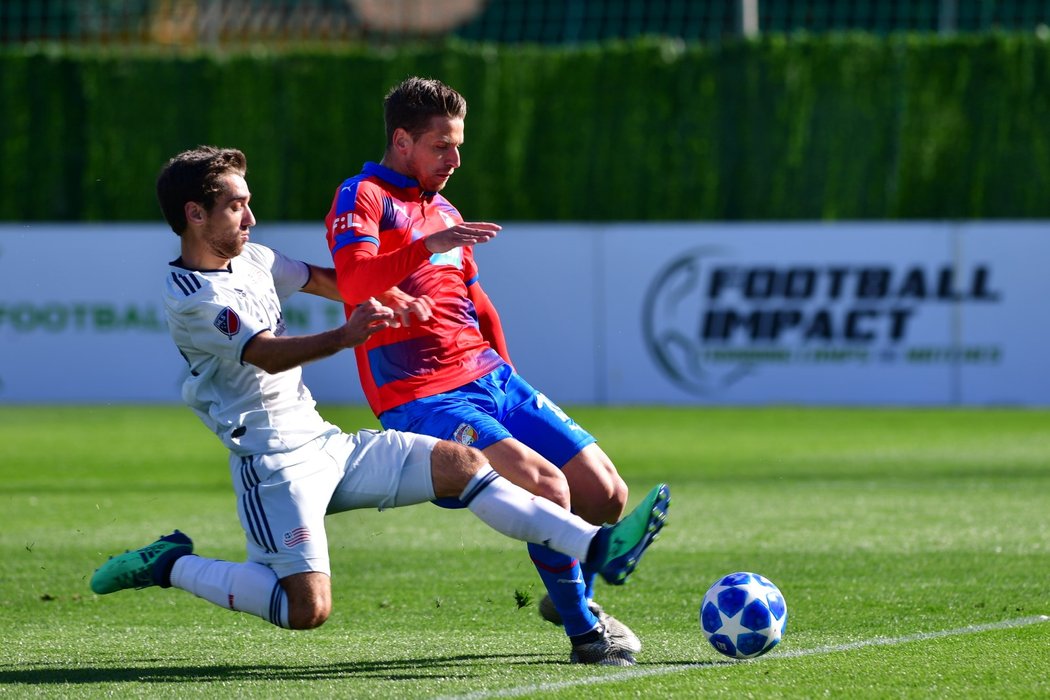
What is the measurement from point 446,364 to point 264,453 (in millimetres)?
811

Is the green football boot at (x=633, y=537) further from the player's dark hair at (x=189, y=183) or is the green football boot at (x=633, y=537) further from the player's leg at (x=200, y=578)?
the player's dark hair at (x=189, y=183)

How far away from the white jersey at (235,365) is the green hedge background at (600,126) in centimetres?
1462

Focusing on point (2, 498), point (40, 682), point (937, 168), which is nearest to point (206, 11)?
point (937, 168)

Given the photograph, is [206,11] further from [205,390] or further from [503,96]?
[205,390]

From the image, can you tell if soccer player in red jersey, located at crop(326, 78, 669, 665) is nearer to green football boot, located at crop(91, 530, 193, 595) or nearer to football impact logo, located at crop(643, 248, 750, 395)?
green football boot, located at crop(91, 530, 193, 595)

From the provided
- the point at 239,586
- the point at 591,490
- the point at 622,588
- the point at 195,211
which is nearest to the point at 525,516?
the point at 591,490

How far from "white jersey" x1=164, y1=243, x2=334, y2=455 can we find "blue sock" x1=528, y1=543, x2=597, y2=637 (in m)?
0.88

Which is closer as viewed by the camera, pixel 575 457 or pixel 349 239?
pixel 349 239

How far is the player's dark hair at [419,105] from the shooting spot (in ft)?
19.0

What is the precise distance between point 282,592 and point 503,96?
15326 mm

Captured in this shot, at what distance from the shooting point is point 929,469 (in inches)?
471

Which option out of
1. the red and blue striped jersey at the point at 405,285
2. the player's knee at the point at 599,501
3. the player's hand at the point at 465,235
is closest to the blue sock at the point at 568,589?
the player's knee at the point at 599,501

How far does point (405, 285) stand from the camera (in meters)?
5.84

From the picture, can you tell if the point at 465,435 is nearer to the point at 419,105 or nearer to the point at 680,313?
the point at 419,105
